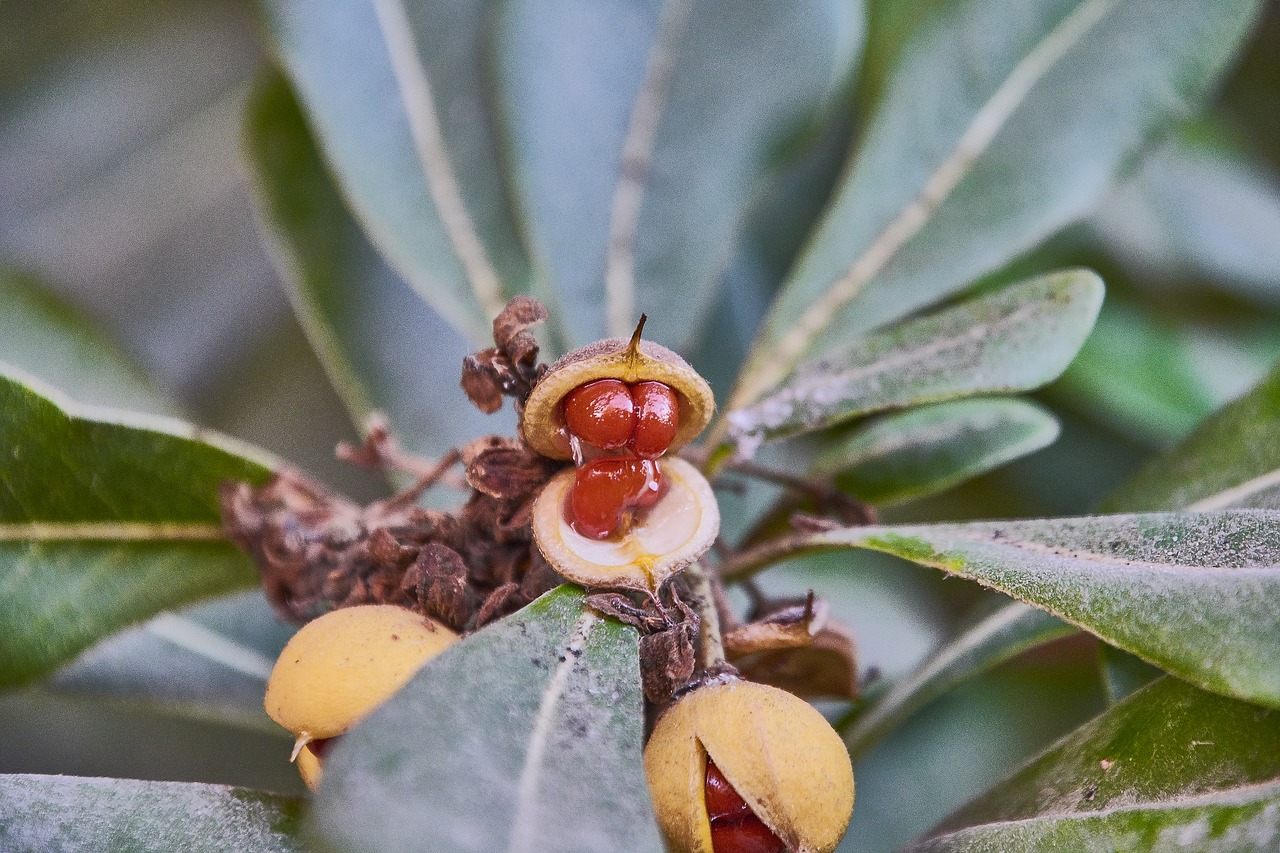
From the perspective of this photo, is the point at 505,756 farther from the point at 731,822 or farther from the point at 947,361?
the point at 947,361

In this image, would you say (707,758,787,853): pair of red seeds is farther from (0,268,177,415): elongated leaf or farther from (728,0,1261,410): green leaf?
(0,268,177,415): elongated leaf

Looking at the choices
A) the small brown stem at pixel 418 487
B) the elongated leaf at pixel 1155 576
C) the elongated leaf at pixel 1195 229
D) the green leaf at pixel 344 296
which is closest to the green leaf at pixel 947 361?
the elongated leaf at pixel 1155 576

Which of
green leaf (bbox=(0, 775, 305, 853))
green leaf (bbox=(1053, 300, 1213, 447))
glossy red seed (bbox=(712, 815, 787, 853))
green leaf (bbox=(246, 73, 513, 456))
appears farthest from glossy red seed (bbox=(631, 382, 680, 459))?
green leaf (bbox=(1053, 300, 1213, 447))

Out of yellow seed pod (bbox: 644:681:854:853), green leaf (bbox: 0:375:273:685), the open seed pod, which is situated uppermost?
green leaf (bbox: 0:375:273:685)

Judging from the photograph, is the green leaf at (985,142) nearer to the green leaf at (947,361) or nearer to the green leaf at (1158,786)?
the green leaf at (947,361)

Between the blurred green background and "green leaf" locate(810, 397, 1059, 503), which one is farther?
the blurred green background

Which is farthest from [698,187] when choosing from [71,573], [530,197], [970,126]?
[71,573]

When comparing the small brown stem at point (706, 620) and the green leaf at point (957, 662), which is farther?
the green leaf at point (957, 662)
